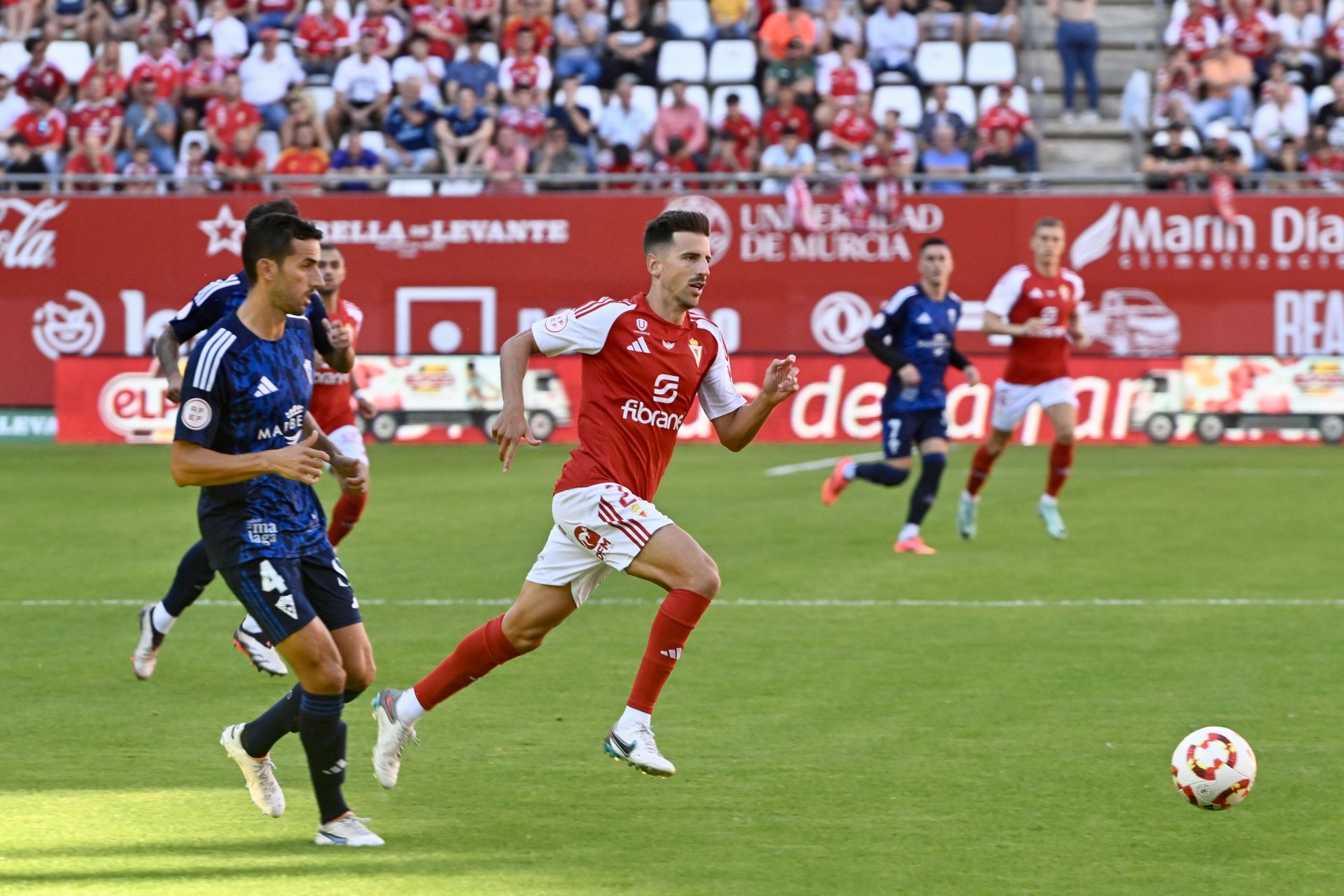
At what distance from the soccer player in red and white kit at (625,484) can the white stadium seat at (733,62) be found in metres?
19.1

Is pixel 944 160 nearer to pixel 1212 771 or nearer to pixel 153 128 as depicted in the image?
pixel 153 128

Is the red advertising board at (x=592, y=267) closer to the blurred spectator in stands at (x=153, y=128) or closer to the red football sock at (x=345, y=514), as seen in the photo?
the blurred spectator in stands at (x=153, y=128)

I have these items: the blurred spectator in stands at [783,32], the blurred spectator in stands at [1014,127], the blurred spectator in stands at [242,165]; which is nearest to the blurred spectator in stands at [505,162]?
the blurred spectator in stands at [242,165]

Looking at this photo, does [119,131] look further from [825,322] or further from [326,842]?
[326,842]

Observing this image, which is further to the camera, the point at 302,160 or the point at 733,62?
the point at 733,62

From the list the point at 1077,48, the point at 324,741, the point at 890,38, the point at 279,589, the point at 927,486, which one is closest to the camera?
the point at 279,589

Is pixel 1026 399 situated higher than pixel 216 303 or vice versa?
pixel 216 303

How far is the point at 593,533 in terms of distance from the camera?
Answer: 260 inches

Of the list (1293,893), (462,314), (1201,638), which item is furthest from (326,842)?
(462,314)

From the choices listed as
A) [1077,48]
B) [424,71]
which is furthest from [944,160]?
[424,71]

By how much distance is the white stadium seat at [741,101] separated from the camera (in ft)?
81.4

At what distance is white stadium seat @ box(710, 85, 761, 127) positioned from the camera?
2480cm

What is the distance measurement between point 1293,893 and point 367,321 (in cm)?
1926

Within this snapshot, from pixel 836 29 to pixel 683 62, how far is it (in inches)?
86.2
